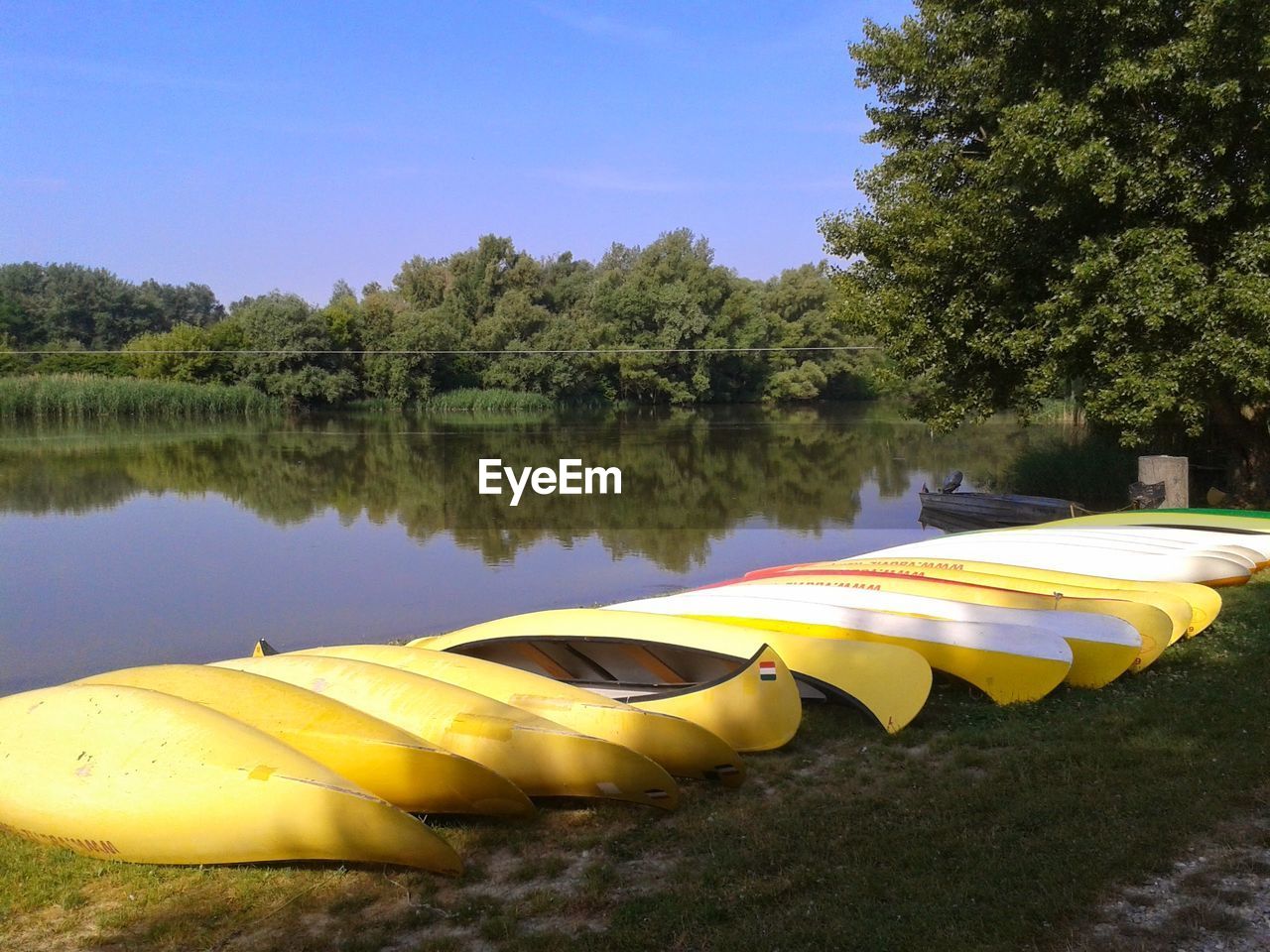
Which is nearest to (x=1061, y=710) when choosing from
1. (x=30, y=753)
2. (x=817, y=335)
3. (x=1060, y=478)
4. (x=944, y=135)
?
(x=30, y=753)

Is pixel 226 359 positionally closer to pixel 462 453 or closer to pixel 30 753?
pixel 462 453

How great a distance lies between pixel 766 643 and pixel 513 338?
138 ft

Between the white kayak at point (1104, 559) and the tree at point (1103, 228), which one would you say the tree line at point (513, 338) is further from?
the white kayak at point (1104, 559)

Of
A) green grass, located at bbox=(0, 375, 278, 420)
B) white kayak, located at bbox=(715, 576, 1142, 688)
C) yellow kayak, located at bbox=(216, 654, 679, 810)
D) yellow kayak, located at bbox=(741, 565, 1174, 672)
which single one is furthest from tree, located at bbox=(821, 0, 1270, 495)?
green grass, located at bbox=(0, 375, 278, 420)

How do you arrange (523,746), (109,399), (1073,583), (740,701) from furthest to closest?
(109,399)
(1073,583)
(740,701)
(523,746)

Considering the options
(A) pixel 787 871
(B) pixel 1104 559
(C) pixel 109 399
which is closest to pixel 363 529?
(B) pixel 1104 559

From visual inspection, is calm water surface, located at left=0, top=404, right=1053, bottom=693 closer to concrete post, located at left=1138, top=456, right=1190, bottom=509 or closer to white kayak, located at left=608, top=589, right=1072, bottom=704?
concrete post, located at left=1138, top=456, right=1190, bottom=509

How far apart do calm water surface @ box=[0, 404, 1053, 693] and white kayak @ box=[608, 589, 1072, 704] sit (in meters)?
3.87

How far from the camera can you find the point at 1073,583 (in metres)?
6.93

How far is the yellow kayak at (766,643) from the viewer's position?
191 inches

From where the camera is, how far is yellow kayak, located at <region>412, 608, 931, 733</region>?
4.85 metres

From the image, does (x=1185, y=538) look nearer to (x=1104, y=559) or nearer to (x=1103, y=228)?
(x=1104, y=559)

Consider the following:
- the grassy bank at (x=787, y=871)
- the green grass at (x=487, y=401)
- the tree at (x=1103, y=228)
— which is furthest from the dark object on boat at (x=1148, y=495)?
the green grass at (x=487, y=401)

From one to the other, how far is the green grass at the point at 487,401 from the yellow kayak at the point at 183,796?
1623 inches
